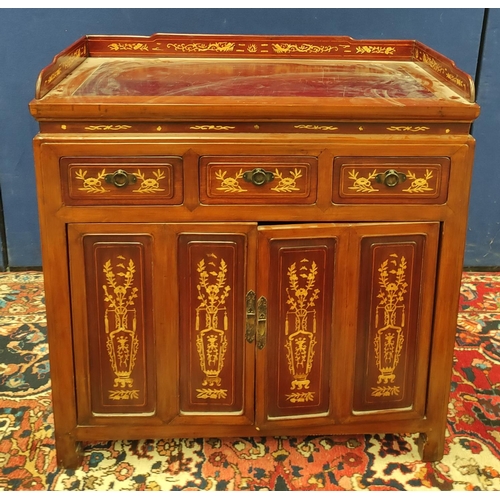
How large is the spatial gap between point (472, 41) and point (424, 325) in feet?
4.61

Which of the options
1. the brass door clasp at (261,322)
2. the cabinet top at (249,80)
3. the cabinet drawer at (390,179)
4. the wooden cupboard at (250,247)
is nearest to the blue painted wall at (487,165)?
the cabinet top at (249,80)

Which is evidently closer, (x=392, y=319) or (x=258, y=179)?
(x=258, y=179)

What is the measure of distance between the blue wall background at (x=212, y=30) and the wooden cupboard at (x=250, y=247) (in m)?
0.70

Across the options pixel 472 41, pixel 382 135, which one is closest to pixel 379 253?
pixel 382 135

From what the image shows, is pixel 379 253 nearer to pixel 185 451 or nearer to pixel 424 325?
pixel 424 325

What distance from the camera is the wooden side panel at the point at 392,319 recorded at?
177 cm

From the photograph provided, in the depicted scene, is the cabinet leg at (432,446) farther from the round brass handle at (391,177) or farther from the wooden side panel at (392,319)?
the round brass handle at (391,177)

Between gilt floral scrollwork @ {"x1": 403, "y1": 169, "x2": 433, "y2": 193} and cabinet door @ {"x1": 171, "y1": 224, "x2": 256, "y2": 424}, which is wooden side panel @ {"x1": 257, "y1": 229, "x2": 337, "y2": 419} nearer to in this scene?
cabinet door @ {"x1": 171, "y1": 224, "x2": 256, "y2": 424}

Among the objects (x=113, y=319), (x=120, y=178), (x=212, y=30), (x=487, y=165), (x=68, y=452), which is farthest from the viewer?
(x=487, y=165)

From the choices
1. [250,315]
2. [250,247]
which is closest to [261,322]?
[250,315]

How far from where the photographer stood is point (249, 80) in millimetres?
1942

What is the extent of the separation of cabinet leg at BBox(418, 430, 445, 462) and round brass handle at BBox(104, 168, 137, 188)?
3.56 feet

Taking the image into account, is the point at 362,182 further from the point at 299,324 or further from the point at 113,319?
the point at 113,319

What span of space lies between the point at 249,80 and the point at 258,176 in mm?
396
